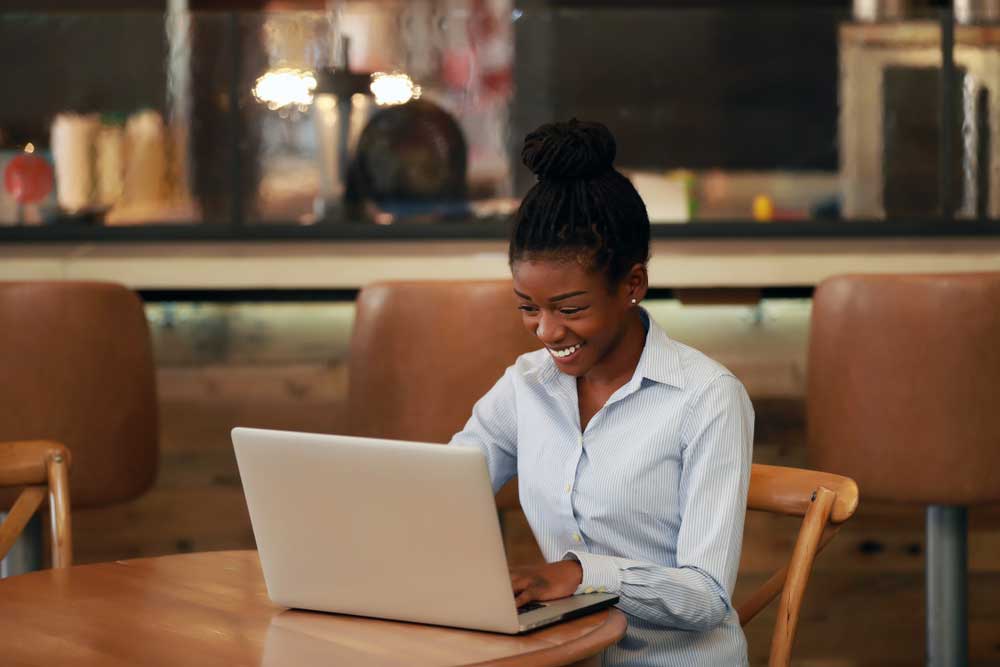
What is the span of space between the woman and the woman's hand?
0.03m

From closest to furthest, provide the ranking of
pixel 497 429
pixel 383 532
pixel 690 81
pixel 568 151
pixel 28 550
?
1. pixel 383 532
2. pixel 568 151
3. pixel 497 429
4. pixel 28 550
5. pixel 690 81

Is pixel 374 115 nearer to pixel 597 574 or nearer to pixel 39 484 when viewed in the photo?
pixel 39 484

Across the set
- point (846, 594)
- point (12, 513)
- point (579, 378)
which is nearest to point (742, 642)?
point (579, 378)

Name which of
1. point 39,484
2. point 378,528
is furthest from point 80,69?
point 378,528

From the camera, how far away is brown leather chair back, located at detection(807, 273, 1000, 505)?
256 cm

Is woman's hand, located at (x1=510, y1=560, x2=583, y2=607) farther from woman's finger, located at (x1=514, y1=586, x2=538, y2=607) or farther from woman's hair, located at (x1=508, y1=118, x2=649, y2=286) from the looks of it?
woman's hair, located at (x1=508, y1=118, x2=649, y2=286)

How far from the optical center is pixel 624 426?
1525 millimetres

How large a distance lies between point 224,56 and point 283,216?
0.39 m

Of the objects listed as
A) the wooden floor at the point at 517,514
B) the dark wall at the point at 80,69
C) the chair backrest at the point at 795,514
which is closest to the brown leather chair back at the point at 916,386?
the wooden floor at the point at 517,514

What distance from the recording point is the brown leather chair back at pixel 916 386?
2562mm

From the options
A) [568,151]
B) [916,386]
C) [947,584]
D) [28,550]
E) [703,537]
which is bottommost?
[947,584]

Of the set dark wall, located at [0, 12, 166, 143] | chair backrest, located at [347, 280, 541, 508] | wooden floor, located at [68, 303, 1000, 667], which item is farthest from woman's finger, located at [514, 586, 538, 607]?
dark wall, located at [0, 12, 166, 143]

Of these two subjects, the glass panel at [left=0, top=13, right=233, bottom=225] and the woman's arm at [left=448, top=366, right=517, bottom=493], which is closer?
the woman's arm at [left=448, top=366, right=517, bottom=493]

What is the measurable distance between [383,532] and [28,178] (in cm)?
228
